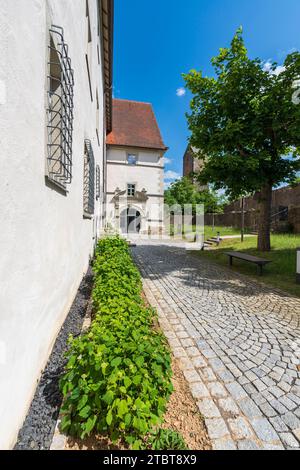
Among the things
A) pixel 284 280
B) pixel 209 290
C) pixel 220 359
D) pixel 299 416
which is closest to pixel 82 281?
pixel 209 290

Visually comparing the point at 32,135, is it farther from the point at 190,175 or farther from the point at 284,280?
the point at 190,175

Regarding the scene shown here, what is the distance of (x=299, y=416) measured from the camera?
2.05 metres

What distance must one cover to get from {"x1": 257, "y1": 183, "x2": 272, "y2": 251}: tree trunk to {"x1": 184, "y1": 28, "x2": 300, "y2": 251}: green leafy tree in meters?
0.39

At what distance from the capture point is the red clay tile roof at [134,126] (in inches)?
904

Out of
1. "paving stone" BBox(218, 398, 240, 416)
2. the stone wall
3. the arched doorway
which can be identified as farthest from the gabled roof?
"paving stone" BBox(218, 398, 240, 416)

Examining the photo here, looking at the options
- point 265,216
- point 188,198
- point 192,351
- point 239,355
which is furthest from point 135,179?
point 239,355

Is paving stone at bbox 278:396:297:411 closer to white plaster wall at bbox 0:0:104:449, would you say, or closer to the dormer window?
Result: white plaster wall at bbox 0:0:104:449

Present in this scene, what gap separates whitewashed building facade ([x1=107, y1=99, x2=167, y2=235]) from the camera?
2225 centimetres

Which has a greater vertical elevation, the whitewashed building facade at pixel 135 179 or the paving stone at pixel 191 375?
the whitewashed building facade at pixel 135 179

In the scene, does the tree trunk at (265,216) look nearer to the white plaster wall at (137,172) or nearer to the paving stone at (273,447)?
the paving stone at (273,447)

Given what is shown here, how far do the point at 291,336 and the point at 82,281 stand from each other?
416cm

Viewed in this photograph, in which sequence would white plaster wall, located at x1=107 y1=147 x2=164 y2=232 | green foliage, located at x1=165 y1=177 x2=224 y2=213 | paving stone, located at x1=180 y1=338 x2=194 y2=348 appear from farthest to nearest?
1. green foliage, located at x1=165 y1=177 x2=224 y2=213
2. white plaster wall, located at x1=107 y1=147 x2=164 y2=232
3. paving stone, located at x1=180 y1=338 x2=194 y2=348

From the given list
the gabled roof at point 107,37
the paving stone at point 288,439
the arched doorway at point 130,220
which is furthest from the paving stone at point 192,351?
the arched doorway at point 130,220

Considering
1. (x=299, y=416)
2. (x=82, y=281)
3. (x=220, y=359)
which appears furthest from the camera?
(x=82, y=281)
